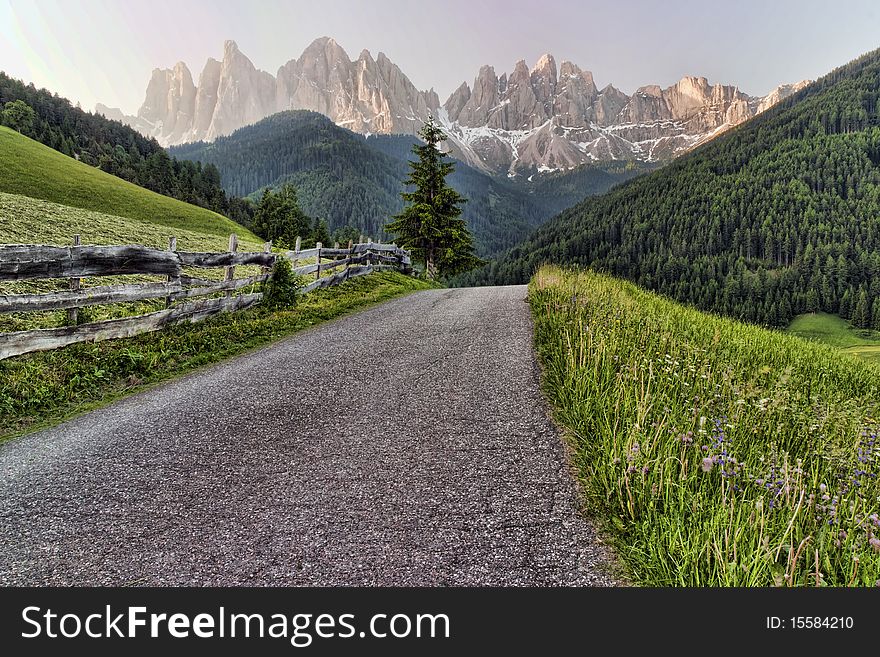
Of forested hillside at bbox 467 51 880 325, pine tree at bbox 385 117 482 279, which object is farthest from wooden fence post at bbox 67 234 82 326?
forested hillside at bbox 467 51 880 325

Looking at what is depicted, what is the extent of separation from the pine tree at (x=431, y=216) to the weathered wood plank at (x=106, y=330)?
68.5 ft

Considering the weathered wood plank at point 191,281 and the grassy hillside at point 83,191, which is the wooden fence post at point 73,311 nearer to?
the weathered wood plank at point 191,281

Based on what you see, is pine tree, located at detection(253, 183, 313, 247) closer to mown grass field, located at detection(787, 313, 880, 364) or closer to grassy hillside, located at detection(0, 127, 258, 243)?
grassy hillside, located at detection(0, 127, 258, 243)

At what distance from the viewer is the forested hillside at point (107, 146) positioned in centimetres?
9112

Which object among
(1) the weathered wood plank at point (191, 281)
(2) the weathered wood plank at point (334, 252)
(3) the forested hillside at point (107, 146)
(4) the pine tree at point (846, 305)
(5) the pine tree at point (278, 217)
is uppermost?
(3) the forested hillside at point (107, 146)

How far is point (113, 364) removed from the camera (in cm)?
767

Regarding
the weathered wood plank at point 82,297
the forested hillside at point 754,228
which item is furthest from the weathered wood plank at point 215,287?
the forested hillside at point 754,228

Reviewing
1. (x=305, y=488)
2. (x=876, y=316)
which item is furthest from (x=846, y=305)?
(x=305, y=488)

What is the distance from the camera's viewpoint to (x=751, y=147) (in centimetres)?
19062

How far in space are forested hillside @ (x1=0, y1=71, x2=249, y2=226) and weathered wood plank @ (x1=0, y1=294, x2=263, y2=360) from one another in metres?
99.6

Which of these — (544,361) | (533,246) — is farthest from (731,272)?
(544,361)

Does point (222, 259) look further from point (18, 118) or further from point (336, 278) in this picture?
point (18, 118)

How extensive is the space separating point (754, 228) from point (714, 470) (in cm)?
19525

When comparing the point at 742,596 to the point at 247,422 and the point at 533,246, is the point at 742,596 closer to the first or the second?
the point at 247,422
